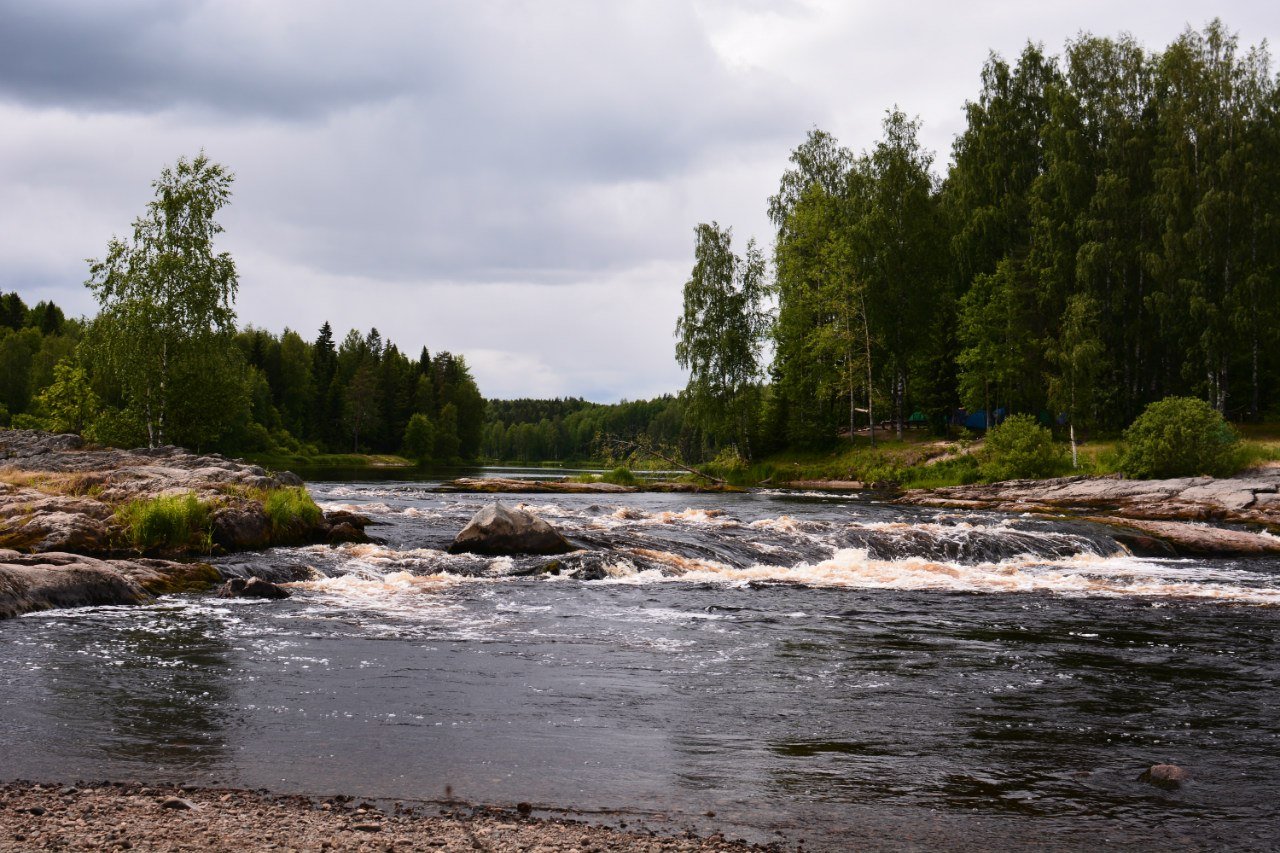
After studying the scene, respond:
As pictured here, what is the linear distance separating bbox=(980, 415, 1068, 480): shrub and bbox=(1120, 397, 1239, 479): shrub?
18.0 ft

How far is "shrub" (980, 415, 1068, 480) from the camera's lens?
39.3 meters

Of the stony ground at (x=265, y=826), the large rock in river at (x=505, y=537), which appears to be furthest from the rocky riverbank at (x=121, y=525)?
the stony ground at (x=265, y=826)

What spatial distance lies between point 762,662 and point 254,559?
1168 centimetres

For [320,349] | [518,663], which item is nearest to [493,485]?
[518,663]

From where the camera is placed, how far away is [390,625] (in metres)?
12.8

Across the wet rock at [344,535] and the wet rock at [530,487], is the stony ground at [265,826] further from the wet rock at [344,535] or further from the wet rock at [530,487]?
the wet rock at [530,487]

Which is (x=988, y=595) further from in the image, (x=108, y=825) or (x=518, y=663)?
(x=108, y=825)

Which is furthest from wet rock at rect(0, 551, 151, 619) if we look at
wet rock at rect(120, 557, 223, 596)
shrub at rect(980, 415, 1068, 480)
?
shrub at rect(980, 415, 1068, 480)

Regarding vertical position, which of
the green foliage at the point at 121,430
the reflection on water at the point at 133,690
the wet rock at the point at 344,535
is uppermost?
the green foliage at the point at 121,430

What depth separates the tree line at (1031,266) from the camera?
134 feet

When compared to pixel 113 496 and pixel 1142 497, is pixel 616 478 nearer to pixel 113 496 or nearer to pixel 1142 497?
pixel 1142 497

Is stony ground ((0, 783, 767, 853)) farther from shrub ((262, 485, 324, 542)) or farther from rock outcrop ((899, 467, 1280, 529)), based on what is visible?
rock outcrop ((899, 467, 1280, 529))

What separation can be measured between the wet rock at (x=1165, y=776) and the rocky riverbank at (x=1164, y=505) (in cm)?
1855

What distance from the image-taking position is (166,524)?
18.3m
